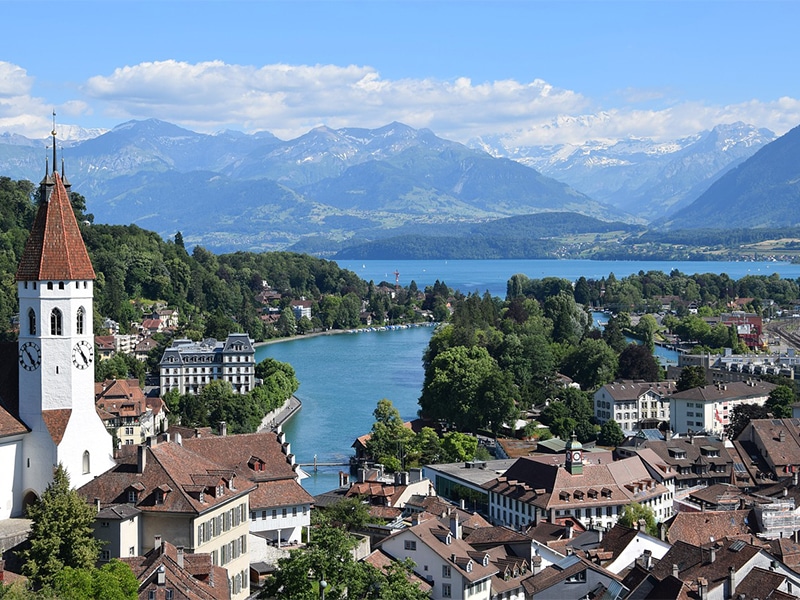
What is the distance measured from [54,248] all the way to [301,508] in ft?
27.0

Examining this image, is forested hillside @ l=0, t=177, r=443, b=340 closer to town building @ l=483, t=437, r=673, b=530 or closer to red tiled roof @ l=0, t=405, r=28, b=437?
town building @ l=483, t=437, r=673, b=530

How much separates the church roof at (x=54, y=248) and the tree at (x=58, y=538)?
13.1ft

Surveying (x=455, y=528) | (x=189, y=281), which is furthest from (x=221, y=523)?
(x=189, y=281)

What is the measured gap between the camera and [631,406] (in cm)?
5459

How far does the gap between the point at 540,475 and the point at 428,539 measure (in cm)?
1160

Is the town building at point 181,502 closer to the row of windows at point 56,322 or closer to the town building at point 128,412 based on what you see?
the row of windows at point 56,322

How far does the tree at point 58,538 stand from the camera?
19.4m

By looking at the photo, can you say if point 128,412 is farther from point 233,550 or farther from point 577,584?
point 577,584

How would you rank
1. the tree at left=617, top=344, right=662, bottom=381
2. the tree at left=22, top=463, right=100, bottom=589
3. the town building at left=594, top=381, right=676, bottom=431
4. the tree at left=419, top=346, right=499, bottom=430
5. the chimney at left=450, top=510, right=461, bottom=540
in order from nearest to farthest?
the tree at left=22, top=463, right=100, bottom=589 → the chimney at left=450, top=510, right=461, bottom=540 → the tree at left=419, top=346, right=499, bottom=430 → the town building at left=594, top=381, right=676, bottom=431 → the tree at left=617, top=344, right=662, bottom=381

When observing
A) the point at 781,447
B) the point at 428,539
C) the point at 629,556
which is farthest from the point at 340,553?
the point at 781,447

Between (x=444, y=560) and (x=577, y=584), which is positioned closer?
(x=577, y=584)

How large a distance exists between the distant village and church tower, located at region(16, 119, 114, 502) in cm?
3

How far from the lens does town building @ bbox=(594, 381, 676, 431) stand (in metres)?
54.3

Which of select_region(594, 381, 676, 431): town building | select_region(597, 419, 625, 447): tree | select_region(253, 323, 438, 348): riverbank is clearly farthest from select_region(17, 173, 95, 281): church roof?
select_region(253, 323, 438, 348): riverbank
